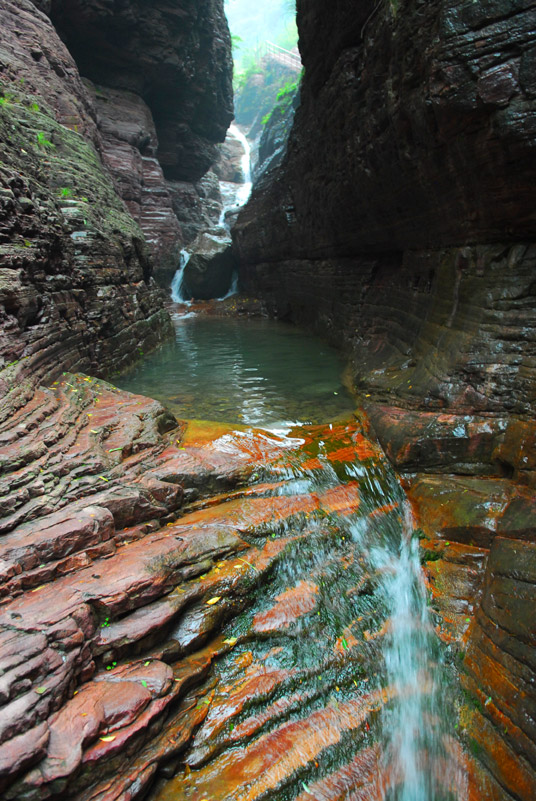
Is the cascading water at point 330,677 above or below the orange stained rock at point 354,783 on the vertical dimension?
above

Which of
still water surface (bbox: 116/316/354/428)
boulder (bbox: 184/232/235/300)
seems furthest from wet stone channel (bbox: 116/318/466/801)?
boulder (bbox: 184/232/235/300)

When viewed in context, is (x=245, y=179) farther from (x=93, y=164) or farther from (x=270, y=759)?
(x=270, y=759)

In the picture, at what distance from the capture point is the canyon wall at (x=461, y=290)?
3.30 meters

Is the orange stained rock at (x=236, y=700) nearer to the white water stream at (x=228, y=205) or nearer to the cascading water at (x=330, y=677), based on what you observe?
the cascading water at (x=330, y=677)

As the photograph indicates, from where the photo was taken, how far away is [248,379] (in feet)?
30.7

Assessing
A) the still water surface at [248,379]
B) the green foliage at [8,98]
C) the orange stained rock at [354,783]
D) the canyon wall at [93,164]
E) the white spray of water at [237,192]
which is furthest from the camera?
the white spray of water at [237,192]

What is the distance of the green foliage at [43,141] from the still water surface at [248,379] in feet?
19.5

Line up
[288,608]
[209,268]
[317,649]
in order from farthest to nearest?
[209,268], [288,608], [317,649]

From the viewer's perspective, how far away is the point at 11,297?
5785mm

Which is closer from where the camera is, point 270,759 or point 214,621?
point 270,759

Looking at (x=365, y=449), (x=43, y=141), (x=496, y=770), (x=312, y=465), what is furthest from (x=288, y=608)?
(x=43, y=141)

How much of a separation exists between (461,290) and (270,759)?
601 cm

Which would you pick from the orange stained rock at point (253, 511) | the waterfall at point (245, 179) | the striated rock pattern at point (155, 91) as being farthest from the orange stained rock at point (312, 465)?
the waterfall at point (245, 179)

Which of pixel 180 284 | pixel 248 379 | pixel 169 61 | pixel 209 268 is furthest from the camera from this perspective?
pixel 180 284
